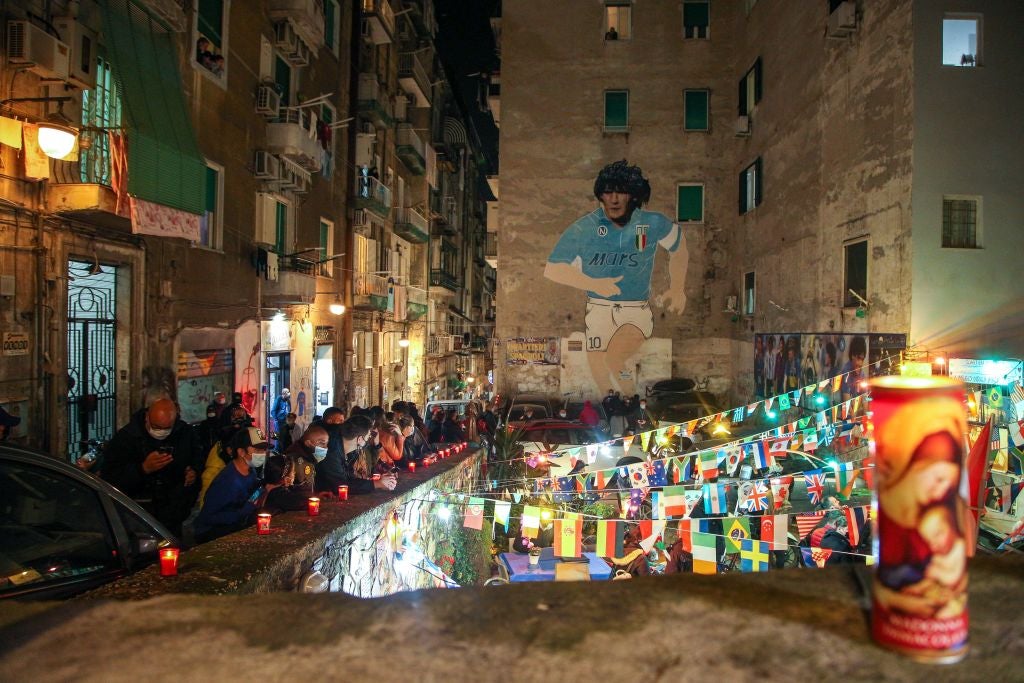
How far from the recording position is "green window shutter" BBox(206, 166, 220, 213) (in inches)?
585

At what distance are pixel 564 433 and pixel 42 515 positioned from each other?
41.7ft

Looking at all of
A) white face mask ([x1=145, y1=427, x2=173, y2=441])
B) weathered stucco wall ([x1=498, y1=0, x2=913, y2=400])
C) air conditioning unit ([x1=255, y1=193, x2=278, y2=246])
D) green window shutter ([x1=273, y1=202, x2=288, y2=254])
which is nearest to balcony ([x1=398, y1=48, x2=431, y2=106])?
weathered stucco wall ([x1=498, y1=0, x2=913, y2=400])

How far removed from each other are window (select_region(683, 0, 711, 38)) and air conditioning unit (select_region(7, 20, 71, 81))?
2055 cm

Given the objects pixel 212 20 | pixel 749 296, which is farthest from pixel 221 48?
pixel 749 296

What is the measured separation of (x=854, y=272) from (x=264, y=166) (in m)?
13.2

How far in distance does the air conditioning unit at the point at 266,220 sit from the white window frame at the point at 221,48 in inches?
114

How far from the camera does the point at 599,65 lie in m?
24.9

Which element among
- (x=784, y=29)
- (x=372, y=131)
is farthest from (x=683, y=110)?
(x=372, y=131)

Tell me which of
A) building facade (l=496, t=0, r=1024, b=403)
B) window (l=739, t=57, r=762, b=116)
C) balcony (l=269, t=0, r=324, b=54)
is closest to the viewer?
building facade (l=496, t=0, r=1024, b=403)

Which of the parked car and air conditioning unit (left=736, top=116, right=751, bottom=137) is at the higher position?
air conditioning unit (left=736, top=116, right=751, bottom=137)

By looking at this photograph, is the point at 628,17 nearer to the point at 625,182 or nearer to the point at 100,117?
the point at 625,182

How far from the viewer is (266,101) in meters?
16.7

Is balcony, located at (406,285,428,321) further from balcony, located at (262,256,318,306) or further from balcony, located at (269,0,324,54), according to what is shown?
balcony, located at (269,0,324,54)

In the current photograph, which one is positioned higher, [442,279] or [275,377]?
[442,279]
